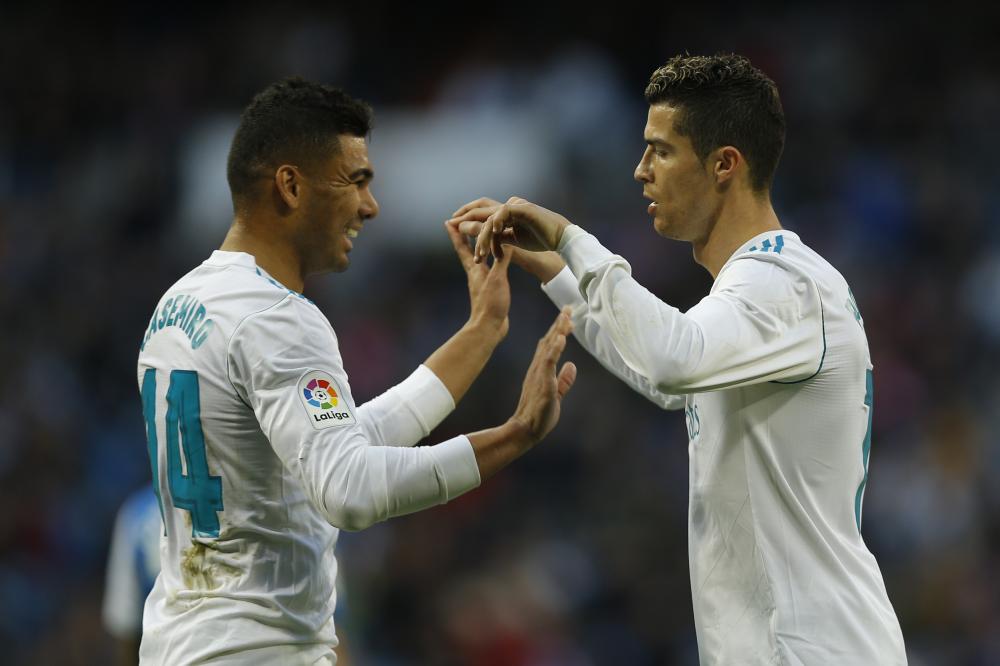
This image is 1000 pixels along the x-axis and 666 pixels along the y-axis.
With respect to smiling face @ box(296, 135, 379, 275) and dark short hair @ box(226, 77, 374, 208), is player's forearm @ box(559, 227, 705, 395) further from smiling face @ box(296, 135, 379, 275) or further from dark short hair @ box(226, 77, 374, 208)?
dark short hair @ box(226, 77, 374, 208)

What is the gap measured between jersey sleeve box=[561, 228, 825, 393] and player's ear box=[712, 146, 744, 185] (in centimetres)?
32

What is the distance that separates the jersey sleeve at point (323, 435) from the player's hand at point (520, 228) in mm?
599

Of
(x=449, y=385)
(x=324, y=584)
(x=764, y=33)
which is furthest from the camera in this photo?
(x=764, y=33)

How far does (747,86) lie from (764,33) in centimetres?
880

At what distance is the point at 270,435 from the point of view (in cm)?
312

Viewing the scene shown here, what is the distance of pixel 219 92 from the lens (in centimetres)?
1202

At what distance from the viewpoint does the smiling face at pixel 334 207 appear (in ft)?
11.8

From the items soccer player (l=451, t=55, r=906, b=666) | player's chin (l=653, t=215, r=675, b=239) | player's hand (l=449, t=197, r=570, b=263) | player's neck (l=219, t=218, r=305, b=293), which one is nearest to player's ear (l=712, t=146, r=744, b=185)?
soccer player (l=451, t=55, r=906, b=666)

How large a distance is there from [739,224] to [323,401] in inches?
52.1

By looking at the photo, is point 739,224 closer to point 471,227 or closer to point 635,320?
point 635,320

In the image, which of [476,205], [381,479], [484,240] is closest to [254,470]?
[381,479]

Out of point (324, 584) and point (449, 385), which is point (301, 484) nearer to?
point (324, 584)

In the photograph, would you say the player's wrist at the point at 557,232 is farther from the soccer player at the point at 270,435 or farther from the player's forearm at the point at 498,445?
the player's forearm at the point at 498,445

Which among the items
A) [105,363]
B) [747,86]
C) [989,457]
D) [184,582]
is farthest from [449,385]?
[105,363]
